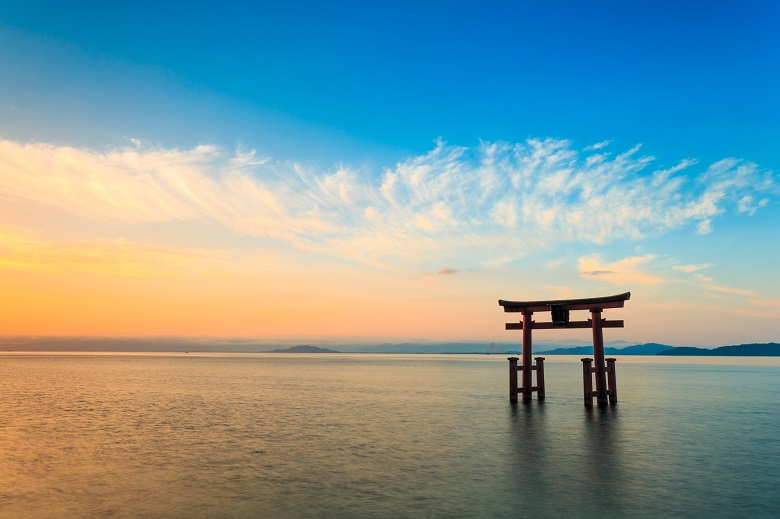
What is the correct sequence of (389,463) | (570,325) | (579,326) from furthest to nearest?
(570,325) → (579,326) → (389,463)

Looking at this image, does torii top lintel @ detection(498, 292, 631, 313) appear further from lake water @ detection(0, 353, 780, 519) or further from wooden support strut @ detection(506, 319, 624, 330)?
lake water @ detection(0, 353, 780, 519)

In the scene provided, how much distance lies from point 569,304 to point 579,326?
1290 millimetres

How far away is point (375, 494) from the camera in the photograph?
495 inches

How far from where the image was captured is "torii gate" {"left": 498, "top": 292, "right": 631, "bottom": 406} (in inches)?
1092

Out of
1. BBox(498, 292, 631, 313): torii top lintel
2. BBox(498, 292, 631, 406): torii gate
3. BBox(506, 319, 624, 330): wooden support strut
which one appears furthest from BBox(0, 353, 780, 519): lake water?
BBox(498, 292, 631, 313): torii top lintel

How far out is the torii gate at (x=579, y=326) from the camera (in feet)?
91.0

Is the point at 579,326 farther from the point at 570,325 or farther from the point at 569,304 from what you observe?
the point at 569,304

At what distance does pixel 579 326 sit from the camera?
28.9 m

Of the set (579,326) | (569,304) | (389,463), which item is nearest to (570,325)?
(579,326)

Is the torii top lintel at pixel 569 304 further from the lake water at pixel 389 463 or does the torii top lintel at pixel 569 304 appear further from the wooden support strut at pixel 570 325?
the lake water at pixel 389 463

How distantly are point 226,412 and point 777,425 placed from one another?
28.7 meters

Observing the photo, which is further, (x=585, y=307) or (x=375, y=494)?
(x=585, y=307)

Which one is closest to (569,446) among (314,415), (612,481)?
(612,481)

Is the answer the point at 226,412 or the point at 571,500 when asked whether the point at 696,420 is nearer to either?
the point at 571,500
